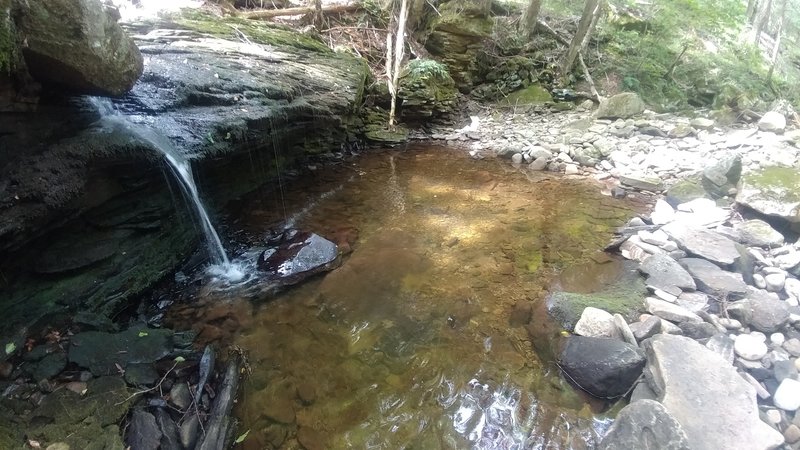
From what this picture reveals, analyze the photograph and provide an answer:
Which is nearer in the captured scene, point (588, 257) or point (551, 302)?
point (551, 302)

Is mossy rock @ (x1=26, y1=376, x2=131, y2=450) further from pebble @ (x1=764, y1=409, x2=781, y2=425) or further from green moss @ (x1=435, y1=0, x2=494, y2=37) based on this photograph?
green moss @ (x1=435, y1=0, x2=494, y2=37)

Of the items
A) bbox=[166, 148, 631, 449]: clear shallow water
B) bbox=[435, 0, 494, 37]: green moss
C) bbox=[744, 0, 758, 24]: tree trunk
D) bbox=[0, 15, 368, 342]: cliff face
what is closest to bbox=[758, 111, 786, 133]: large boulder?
bbox=[166, 148, 631, 449]: clear shallow water

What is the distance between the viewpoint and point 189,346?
336 cm

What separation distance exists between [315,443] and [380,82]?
760 centimetres

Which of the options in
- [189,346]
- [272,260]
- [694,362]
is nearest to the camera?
[694,362]

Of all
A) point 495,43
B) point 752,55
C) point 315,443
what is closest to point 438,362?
point 315,443

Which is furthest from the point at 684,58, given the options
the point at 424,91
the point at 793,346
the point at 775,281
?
the point at 793,346

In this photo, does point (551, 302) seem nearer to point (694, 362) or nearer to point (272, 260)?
point (694, 362)

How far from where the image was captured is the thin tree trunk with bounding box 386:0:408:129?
877 centimetres

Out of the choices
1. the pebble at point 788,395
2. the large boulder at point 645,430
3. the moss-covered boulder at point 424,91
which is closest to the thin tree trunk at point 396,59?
the moss-covered boulder at point 424,91

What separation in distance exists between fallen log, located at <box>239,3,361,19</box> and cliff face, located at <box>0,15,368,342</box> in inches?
60.5

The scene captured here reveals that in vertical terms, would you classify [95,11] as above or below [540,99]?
above

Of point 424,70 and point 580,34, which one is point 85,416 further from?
point 580,34

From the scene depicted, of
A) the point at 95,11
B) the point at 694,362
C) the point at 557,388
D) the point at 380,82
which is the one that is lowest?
the point at 557,388
